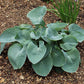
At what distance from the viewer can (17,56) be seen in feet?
6.81

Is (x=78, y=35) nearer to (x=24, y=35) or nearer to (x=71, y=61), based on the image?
(x=71, y=61)

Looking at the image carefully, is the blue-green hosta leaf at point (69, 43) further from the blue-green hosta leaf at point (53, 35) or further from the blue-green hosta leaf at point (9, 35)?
the blue-green hosta leaf at point (9, 35)

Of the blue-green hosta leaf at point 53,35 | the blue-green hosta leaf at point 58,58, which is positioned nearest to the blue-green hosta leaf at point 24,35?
the blue-green hosta leaf at point 53,35

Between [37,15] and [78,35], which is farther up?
[37,15]

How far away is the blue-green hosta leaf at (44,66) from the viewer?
2045 mm

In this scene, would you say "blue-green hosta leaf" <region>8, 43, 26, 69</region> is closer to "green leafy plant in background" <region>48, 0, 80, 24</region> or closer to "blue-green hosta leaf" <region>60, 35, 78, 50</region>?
"blue-green hosta leaf" <region>60, 35, 78, 50</region>

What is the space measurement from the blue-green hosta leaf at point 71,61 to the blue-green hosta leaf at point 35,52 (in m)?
0.29

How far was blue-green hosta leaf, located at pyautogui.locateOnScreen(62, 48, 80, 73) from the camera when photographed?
210 centimetres

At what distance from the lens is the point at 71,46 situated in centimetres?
214

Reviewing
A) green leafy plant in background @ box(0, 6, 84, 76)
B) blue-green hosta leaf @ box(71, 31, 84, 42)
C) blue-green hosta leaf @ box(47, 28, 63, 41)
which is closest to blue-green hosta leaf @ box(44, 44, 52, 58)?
green leafy plant in background @ box(0, 6, 84, 76)

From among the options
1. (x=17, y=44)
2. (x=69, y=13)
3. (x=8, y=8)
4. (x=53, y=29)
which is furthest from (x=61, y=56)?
(x=8, y=8)

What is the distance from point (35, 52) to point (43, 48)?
0.09m

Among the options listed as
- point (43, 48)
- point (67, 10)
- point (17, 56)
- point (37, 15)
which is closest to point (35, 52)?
point (43, 48)

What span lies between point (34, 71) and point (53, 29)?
1.62 feet
